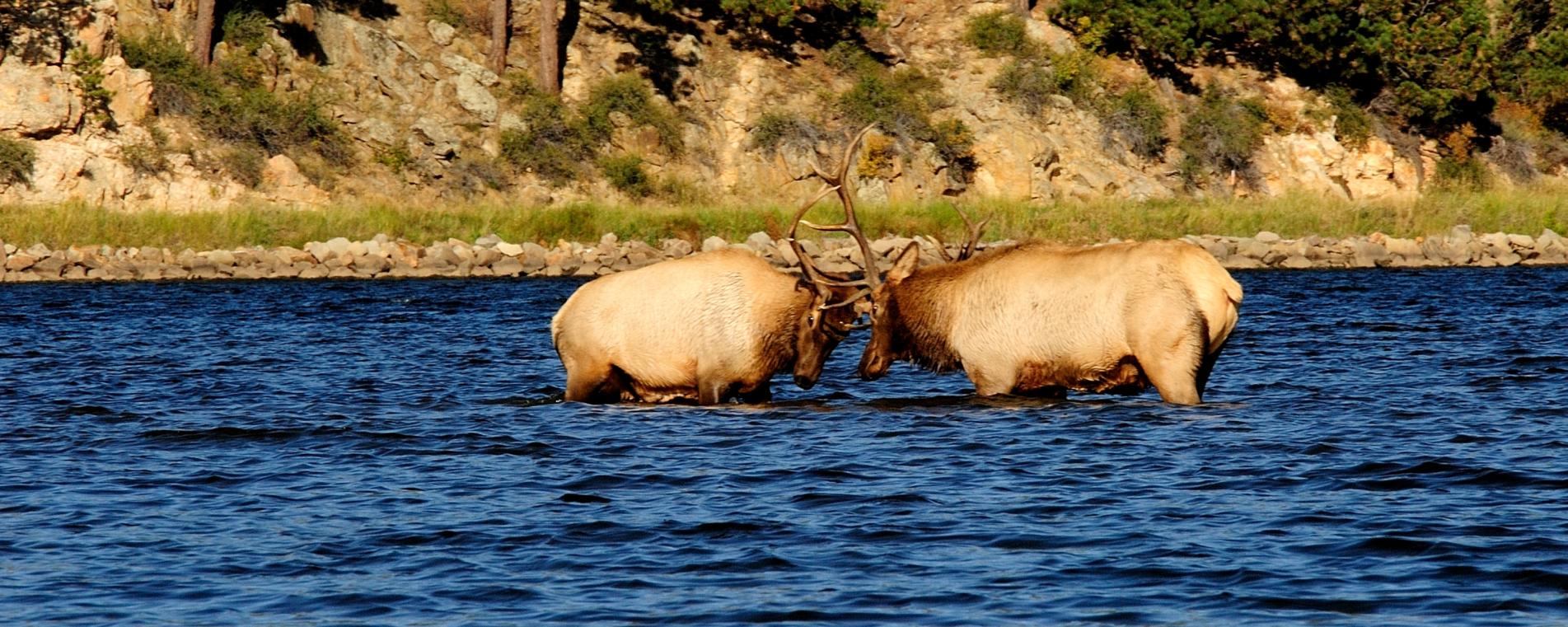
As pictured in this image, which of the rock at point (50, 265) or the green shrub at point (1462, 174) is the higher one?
the green shrub at point (1462, 174)

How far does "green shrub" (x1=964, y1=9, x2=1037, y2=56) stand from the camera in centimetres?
5884

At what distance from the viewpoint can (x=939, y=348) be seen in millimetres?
14617

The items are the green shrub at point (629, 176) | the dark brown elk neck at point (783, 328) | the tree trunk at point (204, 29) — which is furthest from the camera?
the green shrub at point (629, 176)

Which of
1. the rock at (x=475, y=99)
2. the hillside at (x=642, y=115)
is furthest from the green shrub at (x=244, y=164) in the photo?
the rock at (x=475, y=99)

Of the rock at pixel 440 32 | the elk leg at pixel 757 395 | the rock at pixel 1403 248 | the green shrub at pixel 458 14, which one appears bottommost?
the elk leg at pixel 757 395

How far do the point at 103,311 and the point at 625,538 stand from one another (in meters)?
21.0

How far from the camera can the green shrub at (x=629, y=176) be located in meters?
52.5

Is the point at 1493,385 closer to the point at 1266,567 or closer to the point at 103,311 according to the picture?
the point at 1266,567

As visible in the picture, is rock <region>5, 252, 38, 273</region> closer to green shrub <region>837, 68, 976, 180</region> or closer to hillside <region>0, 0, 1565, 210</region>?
hillside <region>0, 0, 1565, 210</region>

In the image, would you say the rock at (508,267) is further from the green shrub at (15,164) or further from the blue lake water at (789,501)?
the blue lake water at (789,501)

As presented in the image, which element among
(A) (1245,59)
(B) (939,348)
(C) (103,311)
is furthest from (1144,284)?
(A) (1245,59)

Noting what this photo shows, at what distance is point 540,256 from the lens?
126ft

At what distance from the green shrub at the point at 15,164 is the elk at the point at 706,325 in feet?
114

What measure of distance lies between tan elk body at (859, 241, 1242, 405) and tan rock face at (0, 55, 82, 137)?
36577 millimetres
